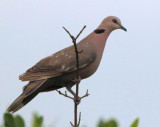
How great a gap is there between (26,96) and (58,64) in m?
0.73

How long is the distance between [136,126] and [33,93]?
7.25ft

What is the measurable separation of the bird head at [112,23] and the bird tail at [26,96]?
1655 mm

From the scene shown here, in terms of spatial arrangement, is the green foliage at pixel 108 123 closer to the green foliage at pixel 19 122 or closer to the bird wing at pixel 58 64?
the green foliage at pixel 19 122

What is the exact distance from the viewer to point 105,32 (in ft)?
19.1

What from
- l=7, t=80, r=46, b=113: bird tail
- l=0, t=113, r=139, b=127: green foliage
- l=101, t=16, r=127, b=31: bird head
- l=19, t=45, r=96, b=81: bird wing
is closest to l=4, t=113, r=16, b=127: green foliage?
l=0, t=113, r=139, b=127: green foliage

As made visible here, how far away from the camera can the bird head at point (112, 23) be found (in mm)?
5938

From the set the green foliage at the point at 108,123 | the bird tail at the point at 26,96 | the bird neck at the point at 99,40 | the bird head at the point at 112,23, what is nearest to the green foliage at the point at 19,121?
the green foliage at the point at 108,123

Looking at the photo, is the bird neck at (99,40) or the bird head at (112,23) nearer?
the bird neck at (99,40)

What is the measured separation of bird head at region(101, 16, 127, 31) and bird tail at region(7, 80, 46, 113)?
1.66 meters

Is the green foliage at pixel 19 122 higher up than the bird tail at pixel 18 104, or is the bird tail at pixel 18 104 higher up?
the green foliage at pixel 19 122

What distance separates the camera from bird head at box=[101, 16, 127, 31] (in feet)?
19.5

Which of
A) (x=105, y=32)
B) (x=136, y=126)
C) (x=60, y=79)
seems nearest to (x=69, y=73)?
(x=60, y=79)

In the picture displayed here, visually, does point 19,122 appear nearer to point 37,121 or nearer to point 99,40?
point 37,121

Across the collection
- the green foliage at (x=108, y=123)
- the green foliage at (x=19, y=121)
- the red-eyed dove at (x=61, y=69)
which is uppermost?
the green foliage at (x=19, y=121)
